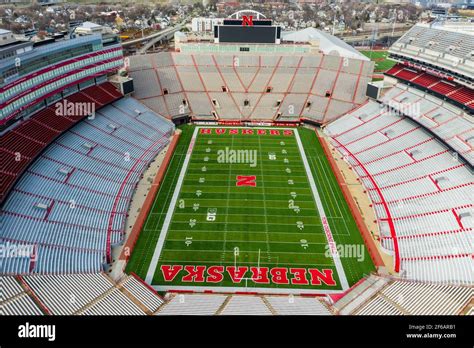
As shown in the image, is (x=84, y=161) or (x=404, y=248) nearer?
(x=404, y=248)

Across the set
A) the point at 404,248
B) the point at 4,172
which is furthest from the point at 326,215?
the point at 4,172

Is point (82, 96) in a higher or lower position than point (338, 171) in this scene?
higher

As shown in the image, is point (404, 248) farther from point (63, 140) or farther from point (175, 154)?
point (63, 140)

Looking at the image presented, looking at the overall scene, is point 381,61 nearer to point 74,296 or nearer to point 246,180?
point 246,180

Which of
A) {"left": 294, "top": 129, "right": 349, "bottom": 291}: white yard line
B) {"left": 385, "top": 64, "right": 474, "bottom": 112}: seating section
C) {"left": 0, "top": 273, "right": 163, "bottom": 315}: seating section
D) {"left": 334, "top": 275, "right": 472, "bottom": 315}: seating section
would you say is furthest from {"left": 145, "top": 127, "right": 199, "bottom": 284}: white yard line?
{"left": 385, "top": 64, "right": 474, "bottom": 112}: seating section

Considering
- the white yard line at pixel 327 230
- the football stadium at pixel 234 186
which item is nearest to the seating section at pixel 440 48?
the football stadium at pixel 234 186

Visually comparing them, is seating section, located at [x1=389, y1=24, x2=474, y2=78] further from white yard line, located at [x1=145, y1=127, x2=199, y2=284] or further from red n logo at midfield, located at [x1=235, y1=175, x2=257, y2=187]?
white yard line, located at [x1=145, y1=127, x2=199, y2=284]
